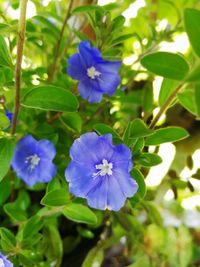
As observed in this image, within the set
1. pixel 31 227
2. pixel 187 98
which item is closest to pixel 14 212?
pixel 31 227

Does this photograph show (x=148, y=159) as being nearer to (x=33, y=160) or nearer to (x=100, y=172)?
(x=100, y=172)

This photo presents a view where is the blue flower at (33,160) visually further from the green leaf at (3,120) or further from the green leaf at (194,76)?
the green leaf at (194,76)

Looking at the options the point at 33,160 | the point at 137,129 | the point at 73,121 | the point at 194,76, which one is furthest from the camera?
the point at 33,160

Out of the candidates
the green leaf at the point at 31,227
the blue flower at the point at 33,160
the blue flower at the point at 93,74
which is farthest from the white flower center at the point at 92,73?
A: the green leaf at the point at 31,227

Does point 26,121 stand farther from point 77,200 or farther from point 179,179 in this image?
point 179,179

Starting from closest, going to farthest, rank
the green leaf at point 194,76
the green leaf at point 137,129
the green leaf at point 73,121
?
the green leaf at point 194,76 → the green leaf at point 137,129 → the green leaf at point 73,121
